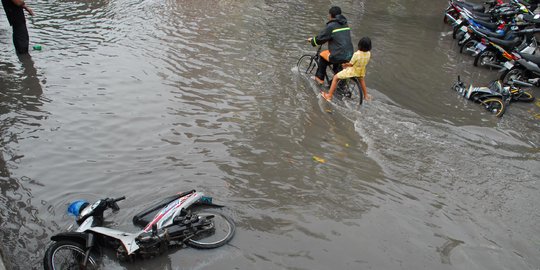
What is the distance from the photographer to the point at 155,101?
309 inches

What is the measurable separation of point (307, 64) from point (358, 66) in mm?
2107

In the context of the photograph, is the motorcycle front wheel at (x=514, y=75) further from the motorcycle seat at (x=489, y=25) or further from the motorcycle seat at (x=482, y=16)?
the motorcycle seat at (x=482, y=16)

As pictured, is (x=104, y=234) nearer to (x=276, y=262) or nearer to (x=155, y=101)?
(x=276, y=262)

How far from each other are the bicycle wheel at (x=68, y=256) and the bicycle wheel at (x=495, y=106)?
786 centimetres

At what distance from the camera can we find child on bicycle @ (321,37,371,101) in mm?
7738

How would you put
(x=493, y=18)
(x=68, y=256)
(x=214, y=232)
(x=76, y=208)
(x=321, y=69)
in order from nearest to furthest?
1. (x=68, y=256)
2. (x=76, y=208)
3. (x=214, y=232)
4. (x=321, y=69)
5. (x=493, y=18)

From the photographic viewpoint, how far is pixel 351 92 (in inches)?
331

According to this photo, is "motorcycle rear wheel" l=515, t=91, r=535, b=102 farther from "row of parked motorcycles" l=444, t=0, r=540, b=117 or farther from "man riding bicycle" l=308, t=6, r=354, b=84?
"man riding bicycle" l=308, t=6, r=354, b=84

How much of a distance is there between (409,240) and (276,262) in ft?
5.29

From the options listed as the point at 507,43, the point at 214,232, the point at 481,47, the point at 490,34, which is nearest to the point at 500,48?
the point at 507,43

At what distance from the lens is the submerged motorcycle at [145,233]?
404 cm

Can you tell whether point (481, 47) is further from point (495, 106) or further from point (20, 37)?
point (20, 37)

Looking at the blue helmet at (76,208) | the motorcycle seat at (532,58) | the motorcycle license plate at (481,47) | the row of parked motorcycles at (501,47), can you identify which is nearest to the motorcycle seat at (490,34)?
the row of parked motorcycles at (501,47)

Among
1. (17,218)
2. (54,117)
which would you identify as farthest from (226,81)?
(17,218)
